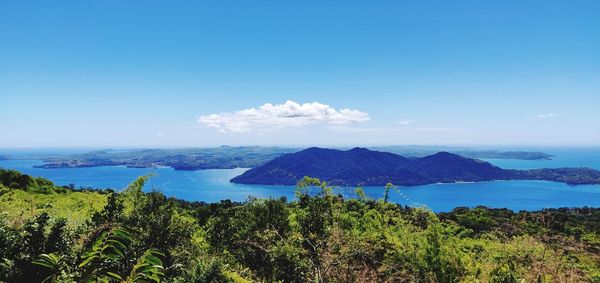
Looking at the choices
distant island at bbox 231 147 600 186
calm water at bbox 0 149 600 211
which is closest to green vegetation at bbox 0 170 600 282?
calm water at bbox 0 149 600 211

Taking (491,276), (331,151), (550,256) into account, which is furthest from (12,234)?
(331,151)

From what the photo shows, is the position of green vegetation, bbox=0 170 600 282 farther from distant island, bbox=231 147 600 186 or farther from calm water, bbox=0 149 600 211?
distant island, bbox=231 147 600 186

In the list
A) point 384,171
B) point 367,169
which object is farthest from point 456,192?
point 367,169

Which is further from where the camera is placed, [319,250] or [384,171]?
[384,171]

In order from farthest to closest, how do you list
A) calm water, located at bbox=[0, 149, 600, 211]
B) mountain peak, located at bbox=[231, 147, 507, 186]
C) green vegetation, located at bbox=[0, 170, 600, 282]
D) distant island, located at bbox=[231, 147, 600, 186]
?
mountain peak, located at bbox=[231, 147, 507, 186] < distant island, located at bbox=[231, 147, 600, 186] < calm water, located at bbox=[0, 149, 600, 211] < green vegetation, located at bbox=[0, 170, 600, 282]

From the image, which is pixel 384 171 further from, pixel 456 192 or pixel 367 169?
pixel 456 192

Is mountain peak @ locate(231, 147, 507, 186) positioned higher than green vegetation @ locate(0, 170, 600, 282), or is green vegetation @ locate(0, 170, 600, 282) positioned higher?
green vegetation @ locate(0, 170, 600, 282)

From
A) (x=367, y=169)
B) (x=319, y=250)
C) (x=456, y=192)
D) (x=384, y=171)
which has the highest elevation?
(x=319, y=250)

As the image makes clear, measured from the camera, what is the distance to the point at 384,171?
14625 centimetres

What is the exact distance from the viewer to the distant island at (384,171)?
448ft

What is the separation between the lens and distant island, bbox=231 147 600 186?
13662 cm

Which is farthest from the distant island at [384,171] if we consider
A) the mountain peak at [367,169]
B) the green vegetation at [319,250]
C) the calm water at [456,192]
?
the green vegetation at [319,250]

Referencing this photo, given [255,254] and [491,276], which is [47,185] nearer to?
[255,254]

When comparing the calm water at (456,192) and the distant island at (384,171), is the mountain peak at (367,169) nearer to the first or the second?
the distant island at (384,171)
